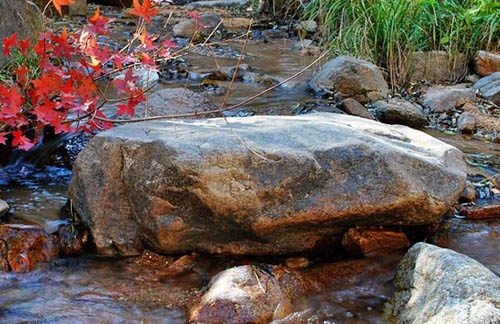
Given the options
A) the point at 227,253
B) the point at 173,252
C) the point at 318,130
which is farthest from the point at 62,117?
the point at 318,130

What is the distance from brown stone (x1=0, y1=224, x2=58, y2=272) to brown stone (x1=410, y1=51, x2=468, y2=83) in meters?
4.96

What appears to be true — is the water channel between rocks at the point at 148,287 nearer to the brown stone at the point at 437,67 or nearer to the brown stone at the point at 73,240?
the brown stone at the point at 73,240

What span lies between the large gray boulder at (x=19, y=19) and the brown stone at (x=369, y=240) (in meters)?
3.42

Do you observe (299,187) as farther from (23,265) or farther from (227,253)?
(23,265)

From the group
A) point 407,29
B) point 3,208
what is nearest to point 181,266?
point 3,208

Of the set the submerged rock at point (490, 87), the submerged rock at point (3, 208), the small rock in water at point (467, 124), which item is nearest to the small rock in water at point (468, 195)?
the small rock in water at point (467, 124)

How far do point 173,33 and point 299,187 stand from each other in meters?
7.53

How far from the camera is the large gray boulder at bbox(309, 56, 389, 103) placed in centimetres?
609

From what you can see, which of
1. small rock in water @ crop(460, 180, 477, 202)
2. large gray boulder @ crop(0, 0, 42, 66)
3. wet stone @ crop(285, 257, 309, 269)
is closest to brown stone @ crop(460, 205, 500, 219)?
small rock in water @ crop(460, 180, 477, 202)

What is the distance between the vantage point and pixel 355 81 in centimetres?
610

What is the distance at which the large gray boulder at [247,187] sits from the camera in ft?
8.93

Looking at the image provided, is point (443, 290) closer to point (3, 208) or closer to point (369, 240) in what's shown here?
point (369, 240)

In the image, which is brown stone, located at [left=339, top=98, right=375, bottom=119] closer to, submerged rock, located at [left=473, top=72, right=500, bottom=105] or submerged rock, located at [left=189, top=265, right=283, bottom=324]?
submerged rock, located at [left=473, top=72, right=500, bottom=105]

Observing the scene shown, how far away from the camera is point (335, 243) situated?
10.0ft
